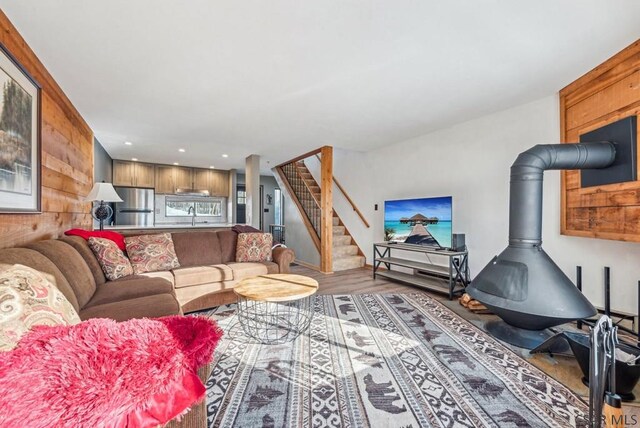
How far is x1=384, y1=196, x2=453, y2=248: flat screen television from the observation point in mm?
3680

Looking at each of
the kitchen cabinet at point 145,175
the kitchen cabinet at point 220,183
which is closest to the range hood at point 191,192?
the kitchen cabinet at point 220,183

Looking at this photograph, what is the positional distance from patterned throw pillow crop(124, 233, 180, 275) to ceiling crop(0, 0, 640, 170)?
5.01ft

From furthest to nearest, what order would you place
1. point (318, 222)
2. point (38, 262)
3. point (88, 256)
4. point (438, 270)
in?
1. point (318, 222)
2. point (438, 270)
3. point (88, 256)
4. point (38, 262)

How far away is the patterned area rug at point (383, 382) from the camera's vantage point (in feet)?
4.74

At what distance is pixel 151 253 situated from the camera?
302cm

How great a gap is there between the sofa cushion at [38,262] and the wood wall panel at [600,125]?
12.8 ft

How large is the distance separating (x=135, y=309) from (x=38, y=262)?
2.02 feet

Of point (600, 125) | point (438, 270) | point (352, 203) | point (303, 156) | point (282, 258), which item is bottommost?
point (438, 270)

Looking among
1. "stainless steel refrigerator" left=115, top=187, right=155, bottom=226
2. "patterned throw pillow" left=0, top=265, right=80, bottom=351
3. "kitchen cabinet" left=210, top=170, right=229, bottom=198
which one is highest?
"kitchen cabinet" left=210, top=170, right=229, bottom=198

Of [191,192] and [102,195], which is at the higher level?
[191,192]

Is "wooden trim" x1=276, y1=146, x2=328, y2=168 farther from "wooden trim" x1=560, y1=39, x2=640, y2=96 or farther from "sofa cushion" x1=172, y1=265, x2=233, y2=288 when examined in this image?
"wooden trim" x1=560, y1=39, x2=640, y2=96

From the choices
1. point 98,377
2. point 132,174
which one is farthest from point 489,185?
point 132,174

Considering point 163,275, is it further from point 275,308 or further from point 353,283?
point 353,283

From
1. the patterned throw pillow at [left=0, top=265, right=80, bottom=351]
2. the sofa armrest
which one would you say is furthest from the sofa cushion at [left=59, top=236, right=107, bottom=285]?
the sofa armrest
